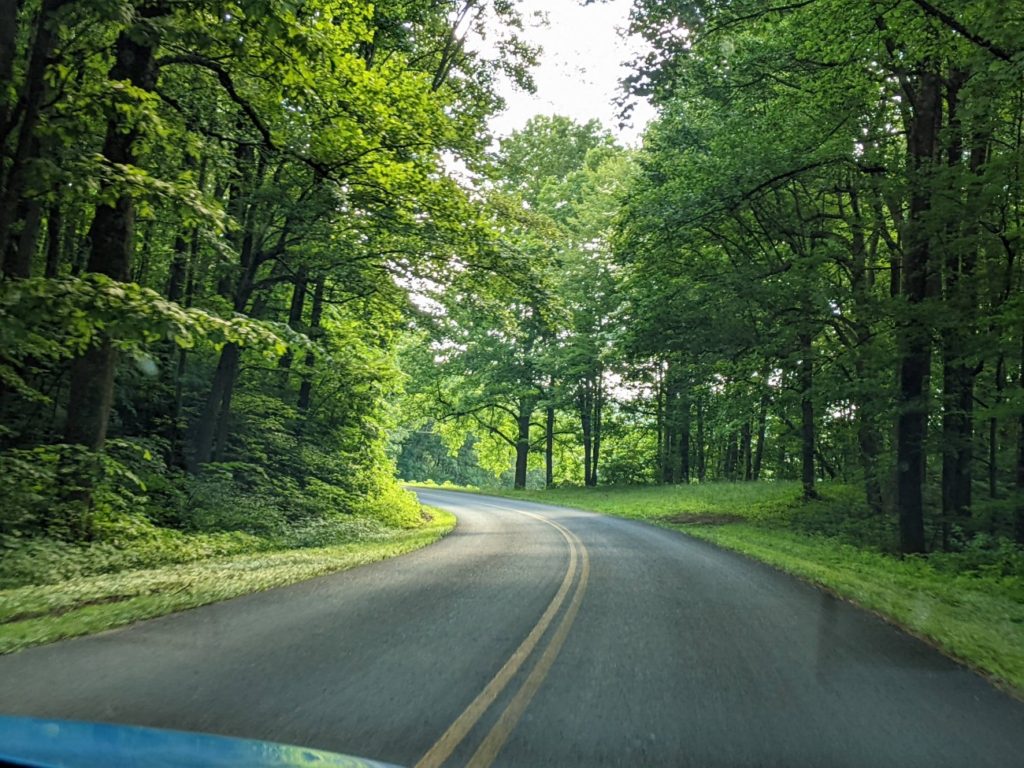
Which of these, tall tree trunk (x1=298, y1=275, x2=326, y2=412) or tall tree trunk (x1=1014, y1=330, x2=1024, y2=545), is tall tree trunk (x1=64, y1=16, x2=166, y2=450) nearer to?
tall tree trunk (x1=298, y1=275, x2=326, y2=412)

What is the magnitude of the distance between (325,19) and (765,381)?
19.0 meters

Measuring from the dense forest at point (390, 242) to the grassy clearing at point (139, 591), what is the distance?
103cm

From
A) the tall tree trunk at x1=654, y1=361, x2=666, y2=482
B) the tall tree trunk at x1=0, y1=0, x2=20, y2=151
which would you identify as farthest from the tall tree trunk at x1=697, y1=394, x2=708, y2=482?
the tall tree trunk at x1=0, y1=0, x2=20, y2=151

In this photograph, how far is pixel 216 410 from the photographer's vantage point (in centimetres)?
1703

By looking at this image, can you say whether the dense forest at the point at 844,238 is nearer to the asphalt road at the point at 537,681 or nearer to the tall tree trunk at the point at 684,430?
the tall tree trunk at the point at 684,430

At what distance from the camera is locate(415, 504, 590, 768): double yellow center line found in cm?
389

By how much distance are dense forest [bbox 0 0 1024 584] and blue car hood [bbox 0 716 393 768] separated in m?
7.31

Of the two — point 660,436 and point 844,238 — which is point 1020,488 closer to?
point 844,238

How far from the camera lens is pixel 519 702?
4797 mm

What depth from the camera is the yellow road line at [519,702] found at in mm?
3904

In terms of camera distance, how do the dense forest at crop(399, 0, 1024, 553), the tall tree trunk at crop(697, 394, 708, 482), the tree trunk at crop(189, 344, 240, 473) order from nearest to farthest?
the dense forest at crop(399, 0, 1024, 553), the tree trunk at crop(189, 344, 240, 473), the tall tree trunk at crop(697, 394, 708, 482)

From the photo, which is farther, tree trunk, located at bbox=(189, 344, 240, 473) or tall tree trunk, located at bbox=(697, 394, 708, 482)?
tall tree trunk, located at bbox=(697, 394, 708, 482)

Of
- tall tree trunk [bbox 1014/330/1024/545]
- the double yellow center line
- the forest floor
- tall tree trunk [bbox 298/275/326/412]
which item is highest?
tall tree trunk [bbox 298/275/326/412]

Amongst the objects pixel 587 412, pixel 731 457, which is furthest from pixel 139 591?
pixel 731 457
